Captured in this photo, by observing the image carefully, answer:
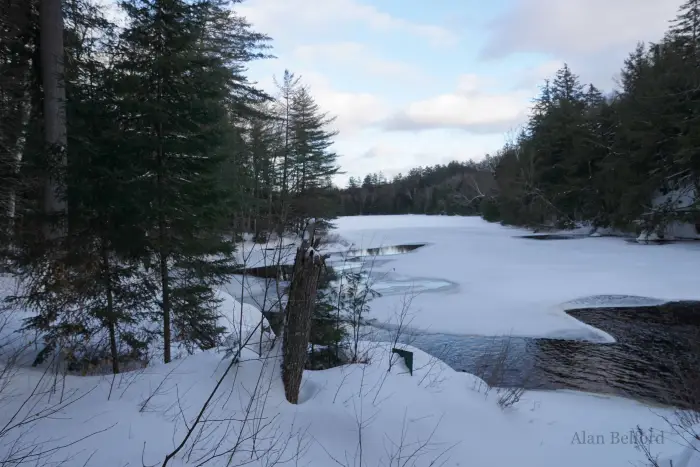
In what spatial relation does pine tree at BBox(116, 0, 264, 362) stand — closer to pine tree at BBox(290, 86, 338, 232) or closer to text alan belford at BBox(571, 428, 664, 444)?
text alan belford at BBox(571, 428, 664, 444)

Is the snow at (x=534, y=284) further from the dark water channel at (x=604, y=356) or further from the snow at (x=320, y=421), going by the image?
the snow at (x=320, y=421)

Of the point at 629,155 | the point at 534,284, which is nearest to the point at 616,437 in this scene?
the point at 534,284

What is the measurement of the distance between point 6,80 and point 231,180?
34.6 ft

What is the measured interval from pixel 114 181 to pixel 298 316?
11.9 ft

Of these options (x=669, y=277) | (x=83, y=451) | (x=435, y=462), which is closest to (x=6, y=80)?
(x=83, y=451)

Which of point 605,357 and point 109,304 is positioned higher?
point 109,304

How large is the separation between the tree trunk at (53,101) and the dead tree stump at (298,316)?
13.5 ft

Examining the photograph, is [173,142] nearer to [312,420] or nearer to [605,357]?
[312,420]

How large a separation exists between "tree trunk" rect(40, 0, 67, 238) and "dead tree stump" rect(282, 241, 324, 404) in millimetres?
4107

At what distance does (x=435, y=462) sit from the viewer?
151 inches

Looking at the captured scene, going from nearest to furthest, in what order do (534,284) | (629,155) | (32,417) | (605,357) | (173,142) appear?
(32,417) → (173,142) → (605,357) → (534,284) → (629,155)

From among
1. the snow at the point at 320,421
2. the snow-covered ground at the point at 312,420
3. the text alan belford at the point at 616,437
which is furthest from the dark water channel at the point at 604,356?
the snow at the point at 320,421

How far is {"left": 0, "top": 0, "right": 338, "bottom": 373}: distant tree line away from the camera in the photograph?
5855 millimetres

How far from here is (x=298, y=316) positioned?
409 cm
